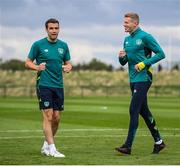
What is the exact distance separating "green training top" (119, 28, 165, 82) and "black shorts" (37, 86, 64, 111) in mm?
1350

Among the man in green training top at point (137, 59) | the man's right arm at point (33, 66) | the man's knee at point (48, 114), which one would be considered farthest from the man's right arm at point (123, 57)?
the man's knee at point (48, 114)

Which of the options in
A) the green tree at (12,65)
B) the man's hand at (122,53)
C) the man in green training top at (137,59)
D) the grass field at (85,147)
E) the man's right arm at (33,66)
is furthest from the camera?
the green tree at (12,65)

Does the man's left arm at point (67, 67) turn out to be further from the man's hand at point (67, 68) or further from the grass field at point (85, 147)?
the grass field at point (85, 147)

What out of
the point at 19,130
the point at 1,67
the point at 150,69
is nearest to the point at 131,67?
the point at 150,69

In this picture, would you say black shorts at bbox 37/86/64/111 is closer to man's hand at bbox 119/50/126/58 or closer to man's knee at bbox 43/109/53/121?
man's knee at bbox 43/109/53/121

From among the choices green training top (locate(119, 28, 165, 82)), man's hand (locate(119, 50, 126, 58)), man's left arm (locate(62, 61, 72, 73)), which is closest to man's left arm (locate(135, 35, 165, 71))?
green training top (locate(119, 28, 165, 82))

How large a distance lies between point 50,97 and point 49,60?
0.65 meters

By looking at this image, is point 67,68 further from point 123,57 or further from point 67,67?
point 123,57

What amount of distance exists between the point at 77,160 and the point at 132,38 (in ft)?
8.63

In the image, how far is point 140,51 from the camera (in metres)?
13.4

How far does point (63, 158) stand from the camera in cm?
1251

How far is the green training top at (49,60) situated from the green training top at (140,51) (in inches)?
49.9

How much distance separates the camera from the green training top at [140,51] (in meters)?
13.4

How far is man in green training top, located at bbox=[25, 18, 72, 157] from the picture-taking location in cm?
1314
